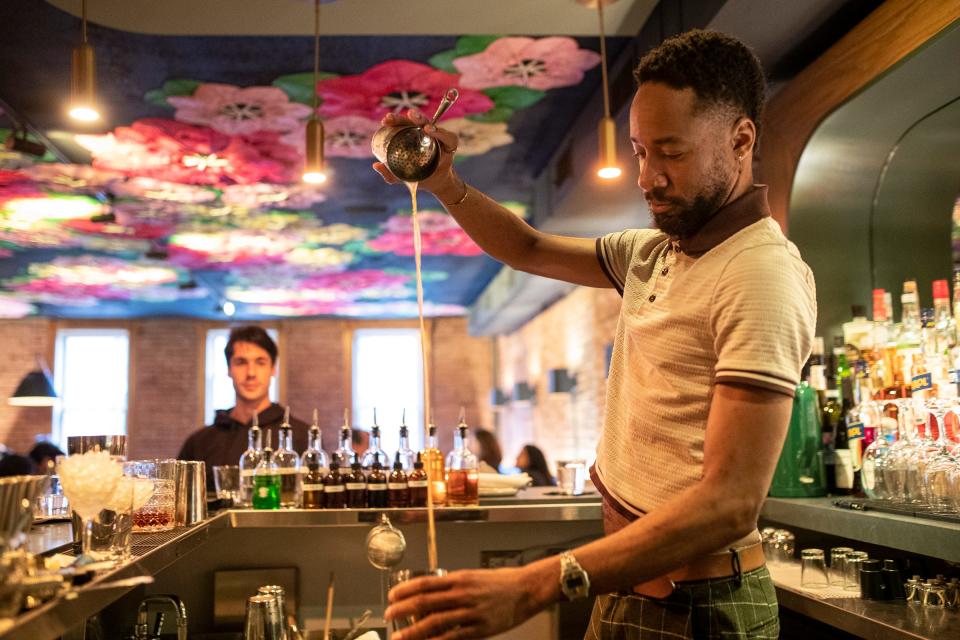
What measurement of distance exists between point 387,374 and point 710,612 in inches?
503

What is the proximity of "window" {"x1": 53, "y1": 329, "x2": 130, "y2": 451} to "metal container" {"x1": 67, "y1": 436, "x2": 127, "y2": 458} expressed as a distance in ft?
40.8

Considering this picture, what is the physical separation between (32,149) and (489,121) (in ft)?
8.94

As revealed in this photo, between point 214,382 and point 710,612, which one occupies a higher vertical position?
point 214,382

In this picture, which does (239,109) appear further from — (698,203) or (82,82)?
(698,203)

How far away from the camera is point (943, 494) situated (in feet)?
7.16

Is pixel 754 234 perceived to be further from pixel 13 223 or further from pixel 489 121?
pixel 13 223

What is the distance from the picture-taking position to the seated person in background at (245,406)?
4289mm

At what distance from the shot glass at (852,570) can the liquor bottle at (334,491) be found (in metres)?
1.39

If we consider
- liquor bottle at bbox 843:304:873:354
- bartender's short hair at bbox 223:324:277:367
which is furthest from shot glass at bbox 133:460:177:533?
bartender's short hair at bbox 223:324:277:367

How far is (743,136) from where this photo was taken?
4.83 feet

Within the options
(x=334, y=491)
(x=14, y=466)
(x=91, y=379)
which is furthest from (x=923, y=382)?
(x=91, y=379)

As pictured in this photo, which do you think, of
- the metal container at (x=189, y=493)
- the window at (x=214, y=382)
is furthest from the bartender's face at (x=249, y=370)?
the window at (x=214, y=382)

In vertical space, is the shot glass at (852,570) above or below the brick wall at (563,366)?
below

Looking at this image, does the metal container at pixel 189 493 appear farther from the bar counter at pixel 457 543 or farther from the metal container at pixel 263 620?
the metal container at pixel 263 620
